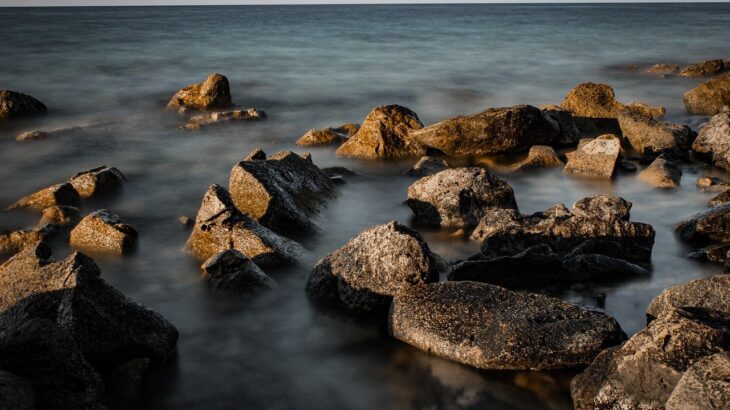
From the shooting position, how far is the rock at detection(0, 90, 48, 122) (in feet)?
49.0

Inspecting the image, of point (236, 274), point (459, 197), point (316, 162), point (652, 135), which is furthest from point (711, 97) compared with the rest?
point (236, 274)

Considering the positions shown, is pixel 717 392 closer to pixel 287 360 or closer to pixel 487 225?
pixel 287 360

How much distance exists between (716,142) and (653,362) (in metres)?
7.80

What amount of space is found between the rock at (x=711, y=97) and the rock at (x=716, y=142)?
11.5ft

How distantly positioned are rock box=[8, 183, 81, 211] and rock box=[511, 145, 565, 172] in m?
6.56

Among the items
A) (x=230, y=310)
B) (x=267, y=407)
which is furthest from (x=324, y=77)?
(x=267, y=407)

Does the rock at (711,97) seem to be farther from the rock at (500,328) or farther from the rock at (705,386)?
the rock at (705,386)

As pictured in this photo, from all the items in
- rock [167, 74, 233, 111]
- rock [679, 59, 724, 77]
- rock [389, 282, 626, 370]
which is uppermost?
rock [389, 282, 626, 370]

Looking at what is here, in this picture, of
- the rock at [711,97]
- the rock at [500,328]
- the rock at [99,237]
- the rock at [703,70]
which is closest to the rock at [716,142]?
the rock at [711,97]

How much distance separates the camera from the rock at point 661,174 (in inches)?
392

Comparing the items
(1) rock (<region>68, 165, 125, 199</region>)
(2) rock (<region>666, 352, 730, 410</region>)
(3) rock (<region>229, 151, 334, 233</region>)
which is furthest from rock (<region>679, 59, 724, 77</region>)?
(2) rock (<region>666, 352, 730, 410</region>)

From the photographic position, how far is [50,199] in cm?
909

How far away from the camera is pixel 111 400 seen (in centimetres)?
493

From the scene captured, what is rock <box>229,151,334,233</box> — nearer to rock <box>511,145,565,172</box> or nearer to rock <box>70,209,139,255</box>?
rock <box>70,209,139,255</box>
